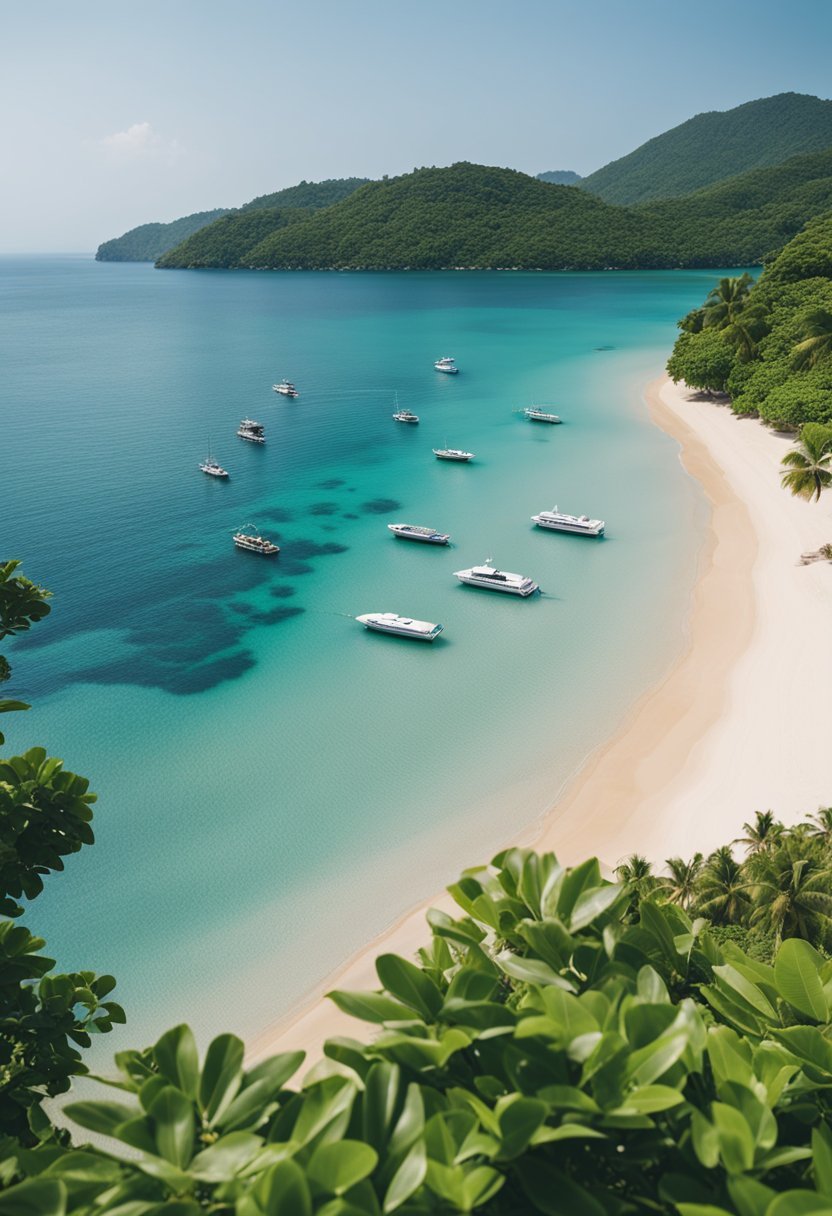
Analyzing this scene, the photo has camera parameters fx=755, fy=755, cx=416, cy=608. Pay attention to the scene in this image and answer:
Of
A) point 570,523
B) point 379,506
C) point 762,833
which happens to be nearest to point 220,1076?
point 762,833

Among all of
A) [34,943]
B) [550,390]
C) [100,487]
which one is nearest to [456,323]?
[550,390]

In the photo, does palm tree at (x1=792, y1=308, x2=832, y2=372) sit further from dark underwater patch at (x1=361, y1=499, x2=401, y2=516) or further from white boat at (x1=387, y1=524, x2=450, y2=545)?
dark underwater patch at (x1=361, y1=499, x2=401, y2=516)

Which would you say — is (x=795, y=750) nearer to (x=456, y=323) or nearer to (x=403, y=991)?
(x=403, y=991)

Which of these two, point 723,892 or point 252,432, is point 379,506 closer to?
point 252,432

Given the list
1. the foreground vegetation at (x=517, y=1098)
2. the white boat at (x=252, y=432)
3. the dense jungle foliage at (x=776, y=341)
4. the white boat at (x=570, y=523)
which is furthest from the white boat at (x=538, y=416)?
the foreground vegetation at (x=517, y=1098)

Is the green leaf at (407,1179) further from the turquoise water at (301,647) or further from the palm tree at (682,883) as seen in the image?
the turquoise water at (301,647)

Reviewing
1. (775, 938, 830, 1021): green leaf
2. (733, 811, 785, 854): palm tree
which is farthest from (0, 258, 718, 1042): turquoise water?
(775, 938, 830, 1021): green leaf
